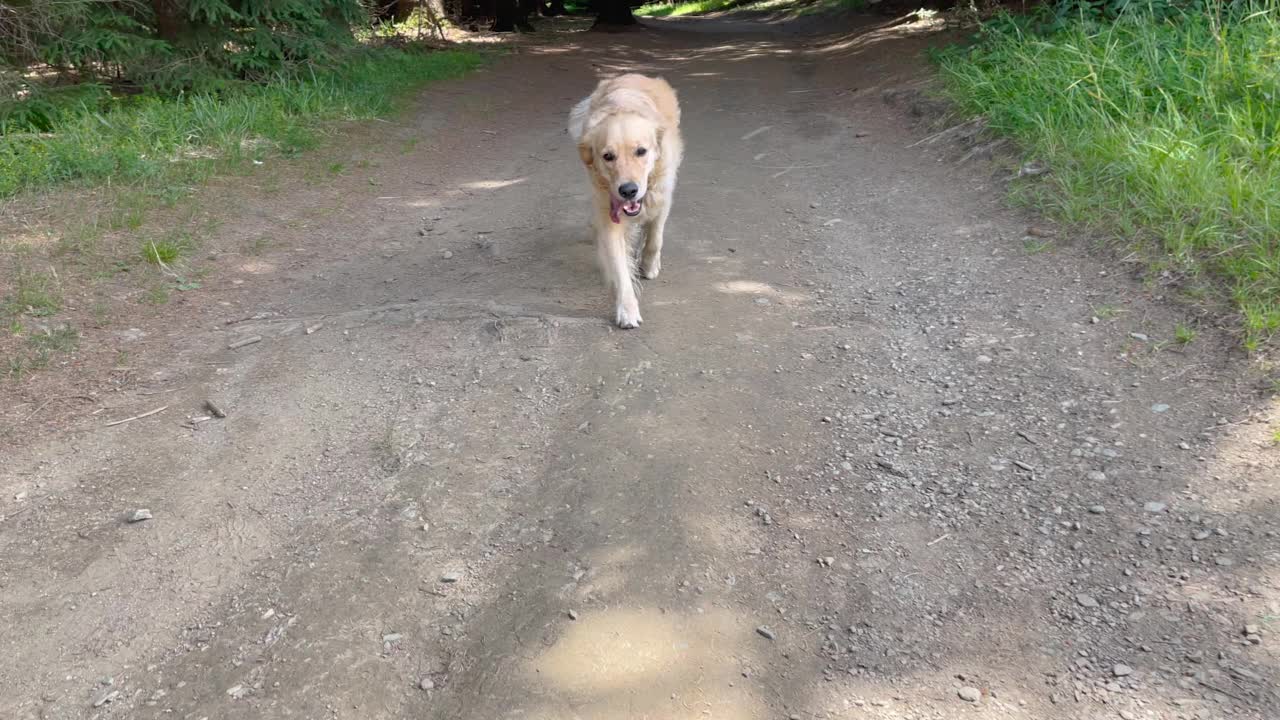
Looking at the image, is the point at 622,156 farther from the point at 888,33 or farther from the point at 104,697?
the point at 888,33

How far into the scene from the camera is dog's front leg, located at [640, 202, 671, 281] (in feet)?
17.0

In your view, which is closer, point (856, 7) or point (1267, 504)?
point (1267, 504)

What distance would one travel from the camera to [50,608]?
2.86 m

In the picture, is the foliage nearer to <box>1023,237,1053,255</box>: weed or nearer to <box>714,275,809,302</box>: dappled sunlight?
<box>714,275,809,302</box>: dappled sunlight

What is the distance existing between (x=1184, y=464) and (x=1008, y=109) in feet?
15.1

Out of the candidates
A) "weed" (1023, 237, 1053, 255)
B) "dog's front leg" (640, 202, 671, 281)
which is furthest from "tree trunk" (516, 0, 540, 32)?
"weed" (1023, 237, 1053, 255)

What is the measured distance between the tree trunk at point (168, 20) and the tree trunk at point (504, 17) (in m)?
10.0

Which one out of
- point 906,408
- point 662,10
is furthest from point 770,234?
point 662,10

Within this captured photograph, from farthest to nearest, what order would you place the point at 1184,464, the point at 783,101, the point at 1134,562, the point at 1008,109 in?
the point at 783,101 < the point at 1008,109 < the point at 1184,464 < the point at 1134,562

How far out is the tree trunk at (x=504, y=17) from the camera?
18.5 meters

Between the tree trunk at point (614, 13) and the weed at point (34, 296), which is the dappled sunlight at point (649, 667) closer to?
the weed at point (34, 296)

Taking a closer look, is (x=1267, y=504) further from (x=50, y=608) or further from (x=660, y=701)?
(x=50, y=608)

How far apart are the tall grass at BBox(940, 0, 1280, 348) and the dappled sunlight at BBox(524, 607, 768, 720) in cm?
278

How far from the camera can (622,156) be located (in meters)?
4.65
